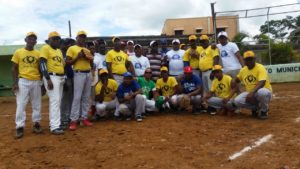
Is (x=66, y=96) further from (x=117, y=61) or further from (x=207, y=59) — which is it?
(x=207, y=59)

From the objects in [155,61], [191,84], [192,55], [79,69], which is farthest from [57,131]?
[192,55]

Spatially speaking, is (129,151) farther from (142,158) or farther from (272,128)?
(272,128)

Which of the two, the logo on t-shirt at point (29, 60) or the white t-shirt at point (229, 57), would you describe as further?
the white t-shirt at point (229, 57)

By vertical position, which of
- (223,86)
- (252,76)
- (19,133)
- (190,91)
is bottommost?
(19,133)

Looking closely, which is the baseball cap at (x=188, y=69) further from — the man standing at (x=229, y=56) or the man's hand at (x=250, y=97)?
the man's hand at (x=250, y=97)

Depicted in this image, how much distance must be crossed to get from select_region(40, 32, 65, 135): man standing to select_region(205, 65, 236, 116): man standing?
3.48 m

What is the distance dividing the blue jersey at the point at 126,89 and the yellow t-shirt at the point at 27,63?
1.89 m

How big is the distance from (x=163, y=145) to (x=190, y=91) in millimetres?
3064

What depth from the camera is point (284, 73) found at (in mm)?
19047

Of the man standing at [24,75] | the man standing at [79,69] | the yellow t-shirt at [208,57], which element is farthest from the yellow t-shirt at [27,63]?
the yellow t-shirt at [208,57]

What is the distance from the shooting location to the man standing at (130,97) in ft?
29.0

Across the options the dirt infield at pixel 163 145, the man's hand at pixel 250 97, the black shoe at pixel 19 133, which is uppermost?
the man's hand at pixel 250 97

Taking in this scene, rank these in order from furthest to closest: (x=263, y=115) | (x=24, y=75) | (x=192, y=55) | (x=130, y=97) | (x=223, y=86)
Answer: (x=192, y=55) < (x=223, y=86) < (x=130, y=97) < (x=263, y=115) < (x=24, y=75)

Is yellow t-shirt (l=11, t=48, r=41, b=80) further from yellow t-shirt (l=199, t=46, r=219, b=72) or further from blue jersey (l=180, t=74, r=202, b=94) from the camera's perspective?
yellow t-shirt (l=199, t=46, r=219, b=72)
